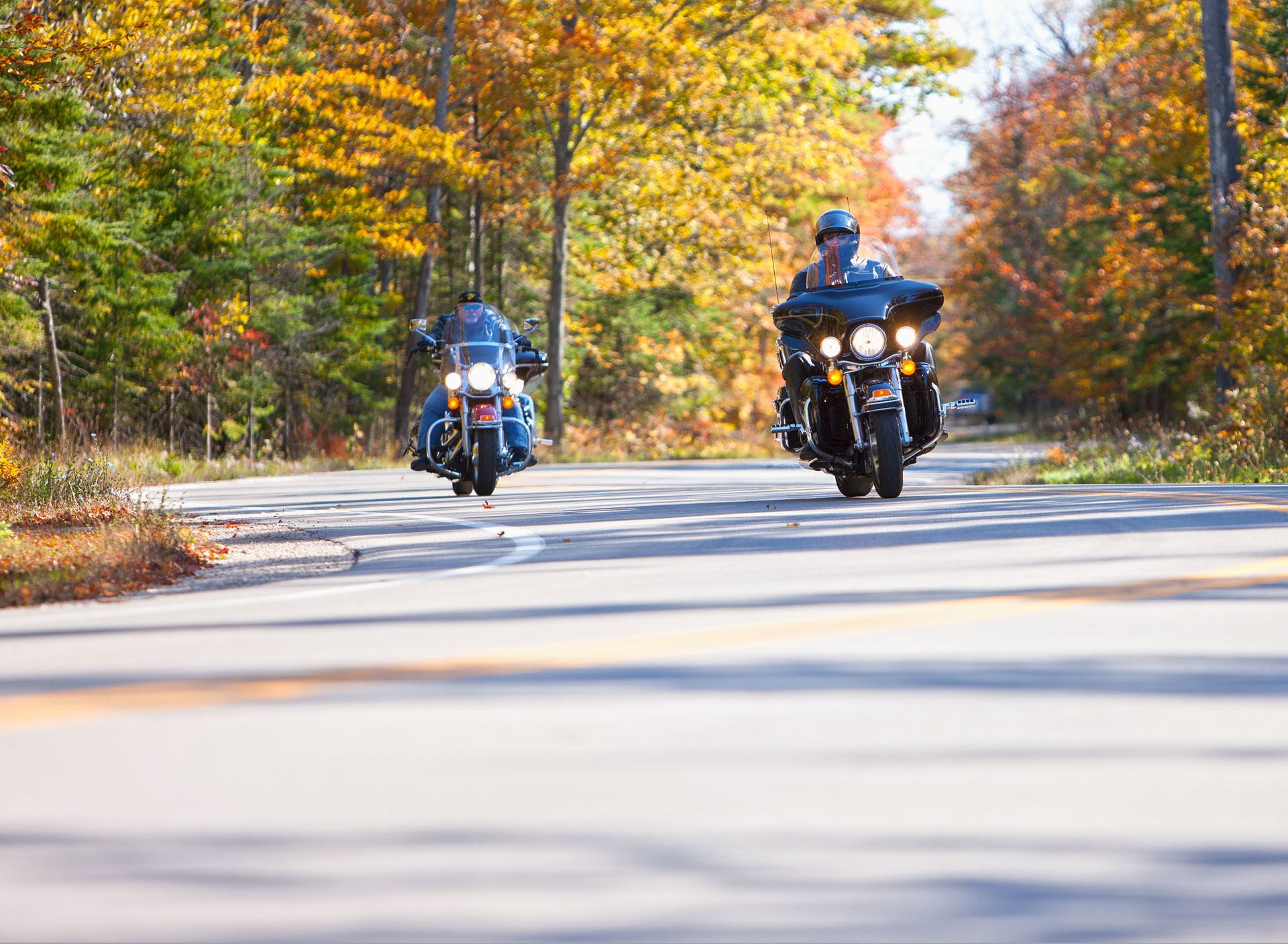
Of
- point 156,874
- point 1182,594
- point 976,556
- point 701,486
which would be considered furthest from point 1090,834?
point 701,486

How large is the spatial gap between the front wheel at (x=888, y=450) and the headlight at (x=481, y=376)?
16.1 ft

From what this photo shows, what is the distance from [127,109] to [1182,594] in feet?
80.5

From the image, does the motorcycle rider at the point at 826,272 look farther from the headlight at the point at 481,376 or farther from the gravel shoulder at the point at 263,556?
the gravel shoulder at the point at 263,556

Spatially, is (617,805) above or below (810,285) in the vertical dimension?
below

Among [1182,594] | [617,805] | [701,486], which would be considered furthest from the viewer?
[701,486]

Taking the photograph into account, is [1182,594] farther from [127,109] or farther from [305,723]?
[127,109]

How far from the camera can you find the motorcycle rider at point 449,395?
60.7ft

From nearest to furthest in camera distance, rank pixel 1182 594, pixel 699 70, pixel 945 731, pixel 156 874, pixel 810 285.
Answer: pixel 156 874 → pixel 945 731 → pixel 1182 594 → pixel 810 285 → pixel 699 70

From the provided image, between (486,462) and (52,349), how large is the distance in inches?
546

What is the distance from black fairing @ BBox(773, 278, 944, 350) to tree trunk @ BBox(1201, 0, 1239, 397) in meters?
12.6

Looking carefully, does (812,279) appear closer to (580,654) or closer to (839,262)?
(839,262)

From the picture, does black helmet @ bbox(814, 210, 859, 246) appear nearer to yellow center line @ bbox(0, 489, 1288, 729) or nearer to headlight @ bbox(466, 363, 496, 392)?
headlight @ bbox(466, 363, 496, 392)

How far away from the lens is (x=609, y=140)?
37.8m

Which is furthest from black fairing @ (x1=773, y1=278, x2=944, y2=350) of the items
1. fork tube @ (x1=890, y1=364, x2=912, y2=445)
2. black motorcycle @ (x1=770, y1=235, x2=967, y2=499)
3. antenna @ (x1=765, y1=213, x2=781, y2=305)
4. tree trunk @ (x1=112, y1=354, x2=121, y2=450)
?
tree trunk @ (x1=112, y1=354, x2=121, y2=450)
